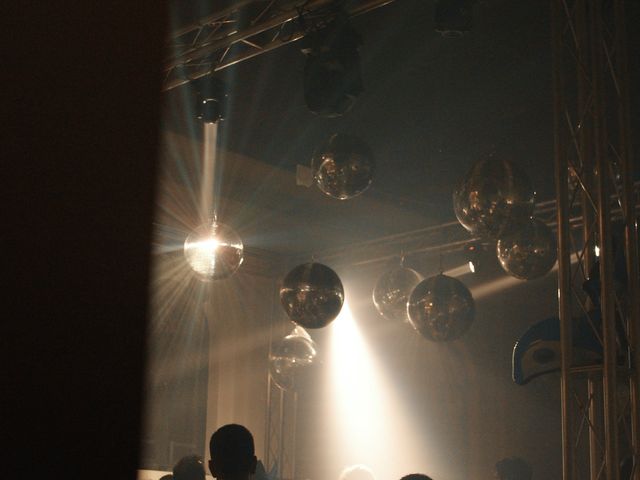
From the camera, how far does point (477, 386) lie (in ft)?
29.9

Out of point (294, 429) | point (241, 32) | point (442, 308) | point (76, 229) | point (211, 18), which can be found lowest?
point (76, 229)

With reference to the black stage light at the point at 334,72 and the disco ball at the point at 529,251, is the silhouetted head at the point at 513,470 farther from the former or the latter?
the black stage light at the point at 334,72

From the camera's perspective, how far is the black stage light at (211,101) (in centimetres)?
557

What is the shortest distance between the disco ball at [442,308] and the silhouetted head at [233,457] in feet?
10.5

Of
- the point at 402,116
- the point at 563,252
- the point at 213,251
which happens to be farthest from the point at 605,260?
the point at 402,116

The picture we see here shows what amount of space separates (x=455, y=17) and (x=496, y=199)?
0.96 meters

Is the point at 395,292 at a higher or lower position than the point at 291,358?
higher

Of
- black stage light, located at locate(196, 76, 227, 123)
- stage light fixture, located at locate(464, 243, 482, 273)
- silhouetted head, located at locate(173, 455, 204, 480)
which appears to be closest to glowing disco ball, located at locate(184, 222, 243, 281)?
black stage light, located at locate(196, 76, 227, 123)

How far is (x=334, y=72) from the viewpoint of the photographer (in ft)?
15.1

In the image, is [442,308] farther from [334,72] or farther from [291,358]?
[291,358]

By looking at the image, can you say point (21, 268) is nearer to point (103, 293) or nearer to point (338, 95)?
point (103, 293)

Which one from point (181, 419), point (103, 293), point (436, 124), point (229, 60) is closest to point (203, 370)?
point (181, 419)

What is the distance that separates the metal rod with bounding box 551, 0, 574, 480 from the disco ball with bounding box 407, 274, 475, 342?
1.47 metres

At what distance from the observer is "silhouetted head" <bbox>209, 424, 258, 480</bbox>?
244 centimetres
